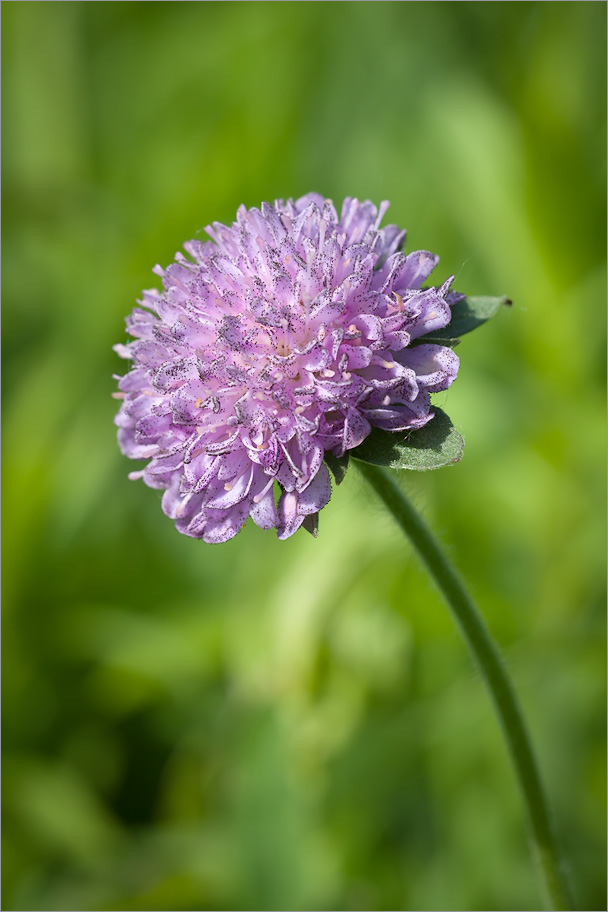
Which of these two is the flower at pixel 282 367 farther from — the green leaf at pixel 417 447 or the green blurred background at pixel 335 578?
the green blurred background at pixel 335 578

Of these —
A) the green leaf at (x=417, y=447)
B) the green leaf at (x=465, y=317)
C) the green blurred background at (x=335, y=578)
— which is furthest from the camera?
the green blurred background at (x=335, y=578)

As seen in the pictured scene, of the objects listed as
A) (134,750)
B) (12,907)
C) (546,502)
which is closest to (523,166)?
(546,502)

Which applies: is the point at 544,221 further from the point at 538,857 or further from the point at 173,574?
the point at 538,857

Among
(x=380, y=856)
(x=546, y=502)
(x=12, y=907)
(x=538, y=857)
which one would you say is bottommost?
(x=12, y=907)

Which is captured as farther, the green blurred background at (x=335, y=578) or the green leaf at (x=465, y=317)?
the green blurred background at (x=335, y=578)

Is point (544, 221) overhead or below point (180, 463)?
overhead

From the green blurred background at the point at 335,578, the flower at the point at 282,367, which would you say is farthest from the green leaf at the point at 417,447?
the green blurred background at the point at 335,578

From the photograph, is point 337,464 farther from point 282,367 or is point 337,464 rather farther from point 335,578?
point 335,578
